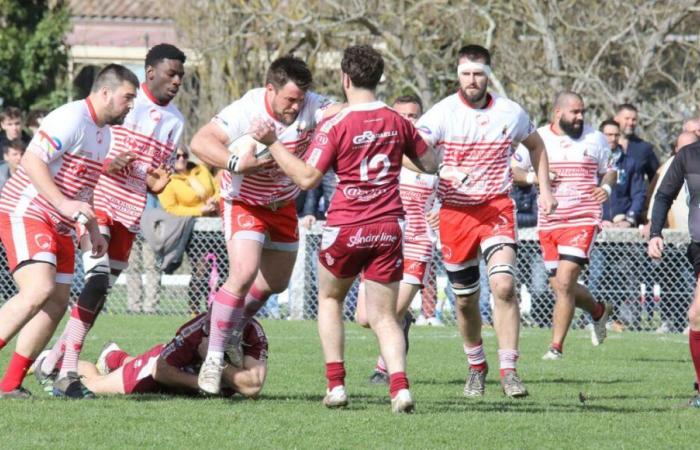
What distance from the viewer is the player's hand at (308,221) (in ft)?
53.8

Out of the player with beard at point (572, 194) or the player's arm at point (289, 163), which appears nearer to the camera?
the player's arm at point (289, 163)

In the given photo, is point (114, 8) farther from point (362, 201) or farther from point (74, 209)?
point (362, 201)

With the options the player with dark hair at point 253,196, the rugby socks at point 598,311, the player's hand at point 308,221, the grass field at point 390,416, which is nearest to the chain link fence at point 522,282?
the player's hand at point 308,221

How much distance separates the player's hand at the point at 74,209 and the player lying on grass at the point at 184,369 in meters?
1.18

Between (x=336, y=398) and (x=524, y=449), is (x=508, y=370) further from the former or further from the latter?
(x=524, y=449)

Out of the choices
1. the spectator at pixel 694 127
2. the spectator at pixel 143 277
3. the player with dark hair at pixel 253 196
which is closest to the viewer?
the player with dark hair at pixel 253 196

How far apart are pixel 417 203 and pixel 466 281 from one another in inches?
98.0

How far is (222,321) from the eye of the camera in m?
9.24

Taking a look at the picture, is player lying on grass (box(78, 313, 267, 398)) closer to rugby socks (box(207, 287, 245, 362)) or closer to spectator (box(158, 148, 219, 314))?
rugby socks (box(207, 287, 245, 362))

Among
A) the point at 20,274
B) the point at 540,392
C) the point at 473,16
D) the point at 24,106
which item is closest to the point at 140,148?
the point at 20,274

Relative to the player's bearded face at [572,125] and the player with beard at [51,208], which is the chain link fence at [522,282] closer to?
the player's bearded face at [572,125]

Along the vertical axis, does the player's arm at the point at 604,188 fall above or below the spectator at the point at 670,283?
above

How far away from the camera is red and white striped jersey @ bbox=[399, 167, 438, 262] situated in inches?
493

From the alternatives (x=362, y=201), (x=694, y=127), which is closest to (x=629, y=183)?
(x=694, y=127)
